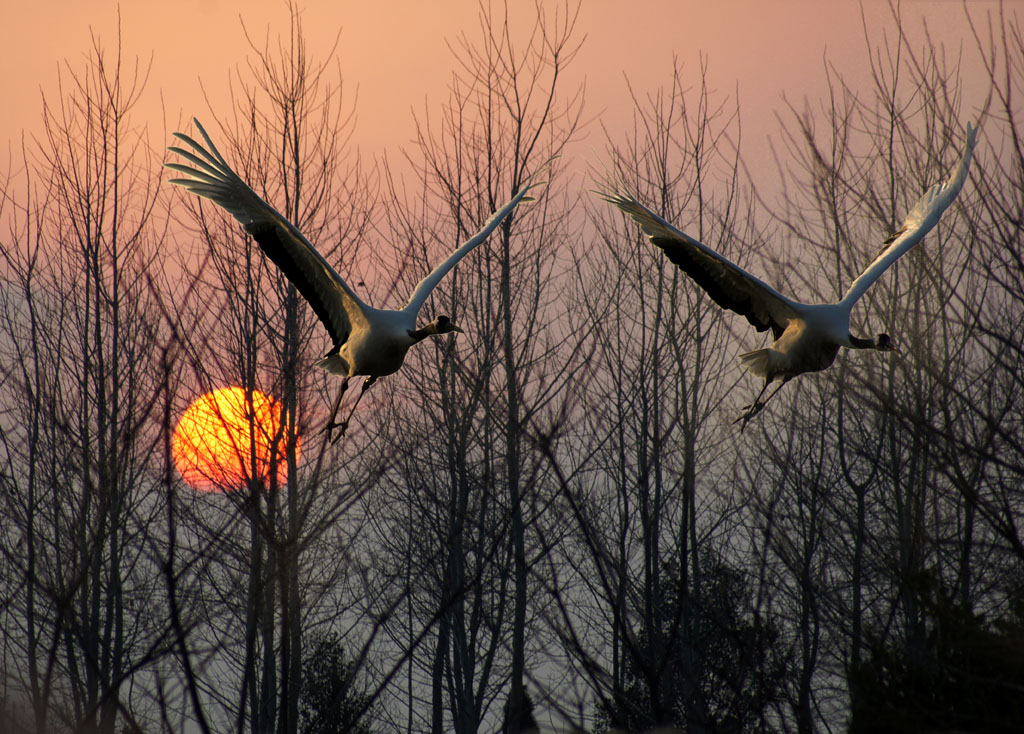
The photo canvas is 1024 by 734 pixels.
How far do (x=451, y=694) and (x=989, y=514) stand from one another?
8.80 meters

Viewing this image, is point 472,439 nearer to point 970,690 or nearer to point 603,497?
point 603,497

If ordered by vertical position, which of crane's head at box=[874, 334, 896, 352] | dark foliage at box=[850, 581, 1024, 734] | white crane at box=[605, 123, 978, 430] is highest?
white crane at box=[605, 123, 978, 430]

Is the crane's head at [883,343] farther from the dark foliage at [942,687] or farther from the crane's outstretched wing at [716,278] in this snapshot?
the dark foliage at [942,687]

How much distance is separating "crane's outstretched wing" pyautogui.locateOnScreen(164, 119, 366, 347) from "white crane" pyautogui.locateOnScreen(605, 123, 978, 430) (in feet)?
7.34

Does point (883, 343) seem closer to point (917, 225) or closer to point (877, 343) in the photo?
point (877, 343)

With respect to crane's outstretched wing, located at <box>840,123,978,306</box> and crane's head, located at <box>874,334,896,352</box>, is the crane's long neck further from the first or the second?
crane's outstretched wing, located at <box>840,123,978,306</box>

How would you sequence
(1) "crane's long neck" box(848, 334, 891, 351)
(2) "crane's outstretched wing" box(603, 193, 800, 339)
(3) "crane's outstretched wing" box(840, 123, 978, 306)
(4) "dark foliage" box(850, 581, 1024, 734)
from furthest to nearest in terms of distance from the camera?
(2) "crane's outstretched wing" box(603, 193, 800, 339), (1) "crane's long neck" box(848, 334, 891, 351), (3) "crane's outstretched wing" box(840, 123, 978, 306), (4) "dark foliage" box(850, 581, 1024, 734)

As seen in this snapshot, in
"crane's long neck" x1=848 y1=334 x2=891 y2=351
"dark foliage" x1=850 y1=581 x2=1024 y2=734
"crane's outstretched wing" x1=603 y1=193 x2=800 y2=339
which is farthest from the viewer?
"crane's outstretched wing" x1=603 y1=193 x2=800 y2=339

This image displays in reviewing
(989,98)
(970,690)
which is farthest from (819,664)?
(989,98)

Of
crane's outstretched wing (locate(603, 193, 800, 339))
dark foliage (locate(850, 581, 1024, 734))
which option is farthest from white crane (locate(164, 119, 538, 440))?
dark foliage (locate(850, 581, 1024, 734))

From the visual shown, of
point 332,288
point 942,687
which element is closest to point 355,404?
point 332,288

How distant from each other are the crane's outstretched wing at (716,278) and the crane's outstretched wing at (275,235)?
2.22m

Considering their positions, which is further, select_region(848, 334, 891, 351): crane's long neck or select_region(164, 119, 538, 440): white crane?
select_region(848, 334, 891, 351): crane's long neck

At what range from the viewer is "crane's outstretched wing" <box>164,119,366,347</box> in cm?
722
